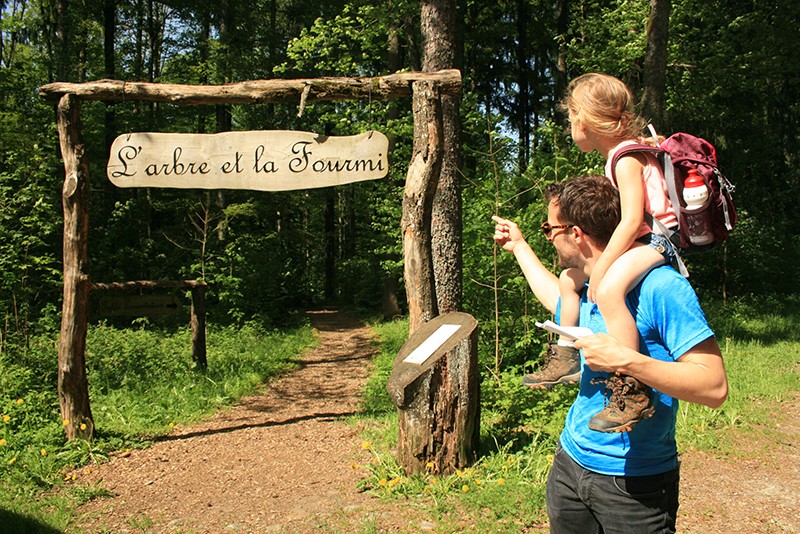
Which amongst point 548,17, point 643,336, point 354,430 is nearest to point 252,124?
point 548,17

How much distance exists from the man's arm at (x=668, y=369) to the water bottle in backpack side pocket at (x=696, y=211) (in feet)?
1.19

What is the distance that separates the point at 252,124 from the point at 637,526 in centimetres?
1711

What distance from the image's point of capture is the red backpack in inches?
65.5

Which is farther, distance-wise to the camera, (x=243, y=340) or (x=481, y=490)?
(x=243, y=340)

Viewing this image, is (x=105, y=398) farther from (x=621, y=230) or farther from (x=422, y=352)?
(x=621, y=230)

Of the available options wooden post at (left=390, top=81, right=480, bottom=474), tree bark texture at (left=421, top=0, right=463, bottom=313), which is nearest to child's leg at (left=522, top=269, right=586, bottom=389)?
wooden post at (left=390, top=81, right=480, bottom=474)

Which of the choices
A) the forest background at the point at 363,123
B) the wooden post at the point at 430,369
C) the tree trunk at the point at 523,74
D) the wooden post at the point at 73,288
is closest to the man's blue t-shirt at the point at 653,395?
the wooden post at the point at 430,369

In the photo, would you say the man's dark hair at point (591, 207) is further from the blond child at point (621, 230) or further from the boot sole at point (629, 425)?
the boot sole at point (629, 425)

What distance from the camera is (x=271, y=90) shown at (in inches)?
197

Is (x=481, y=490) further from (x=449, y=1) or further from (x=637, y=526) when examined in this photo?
(x=449, y=1)

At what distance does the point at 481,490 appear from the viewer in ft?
13.0

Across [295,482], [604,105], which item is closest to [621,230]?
[604,105]

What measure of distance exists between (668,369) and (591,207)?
1.71ft

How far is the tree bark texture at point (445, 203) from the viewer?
565cm
